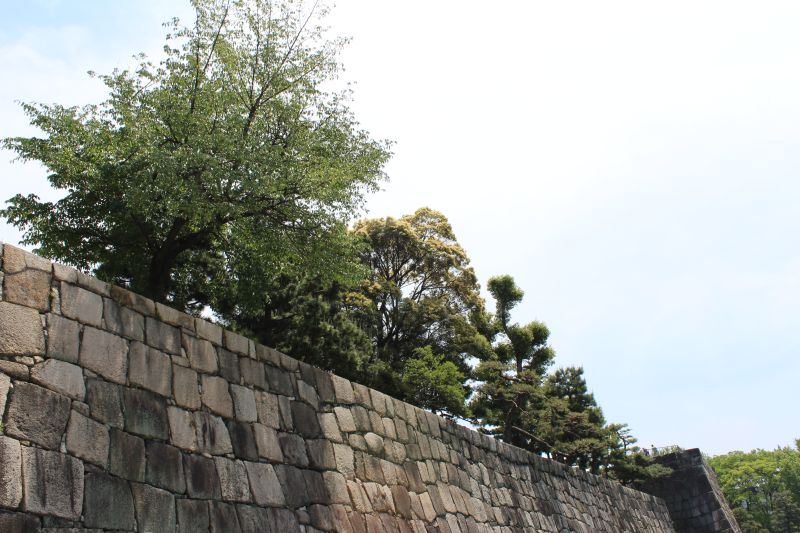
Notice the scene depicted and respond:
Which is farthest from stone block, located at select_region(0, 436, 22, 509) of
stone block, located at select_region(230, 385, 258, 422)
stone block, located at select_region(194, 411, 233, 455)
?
stone block, located at select_region(230, 385, 258, 422)

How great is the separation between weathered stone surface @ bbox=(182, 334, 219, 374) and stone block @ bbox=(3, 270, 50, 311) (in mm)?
1326

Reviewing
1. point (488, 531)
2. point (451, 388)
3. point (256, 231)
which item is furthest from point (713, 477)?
point (256, 231)

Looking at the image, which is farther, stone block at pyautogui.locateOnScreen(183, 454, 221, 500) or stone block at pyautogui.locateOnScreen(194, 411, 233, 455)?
stone block at pyautogui.locateOnScreen(194, 411, 233, 455)

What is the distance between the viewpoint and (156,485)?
4.68m

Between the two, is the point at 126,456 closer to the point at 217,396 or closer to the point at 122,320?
the point at 122,320

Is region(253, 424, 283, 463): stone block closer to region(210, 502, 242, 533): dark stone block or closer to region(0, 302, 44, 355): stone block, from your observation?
region(210, 502, 242, 533): dark stone block

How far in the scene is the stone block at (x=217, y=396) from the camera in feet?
18.3

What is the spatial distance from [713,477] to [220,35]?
23.0 meters

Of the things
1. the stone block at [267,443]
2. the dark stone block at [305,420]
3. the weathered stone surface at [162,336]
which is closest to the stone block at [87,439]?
the weathered stone surface at [162,336]

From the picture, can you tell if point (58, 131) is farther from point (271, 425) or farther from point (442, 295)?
point (442, 295)

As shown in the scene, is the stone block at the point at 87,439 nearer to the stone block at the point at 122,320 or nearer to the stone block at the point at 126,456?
the stone block at the point at 126,456

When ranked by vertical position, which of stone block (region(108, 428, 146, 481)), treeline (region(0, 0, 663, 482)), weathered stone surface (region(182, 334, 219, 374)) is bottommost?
stone block (region(108, 428, 146, 481))

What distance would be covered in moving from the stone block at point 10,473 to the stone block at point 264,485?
204 centimetres

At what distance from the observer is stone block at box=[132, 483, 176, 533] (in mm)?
4473
